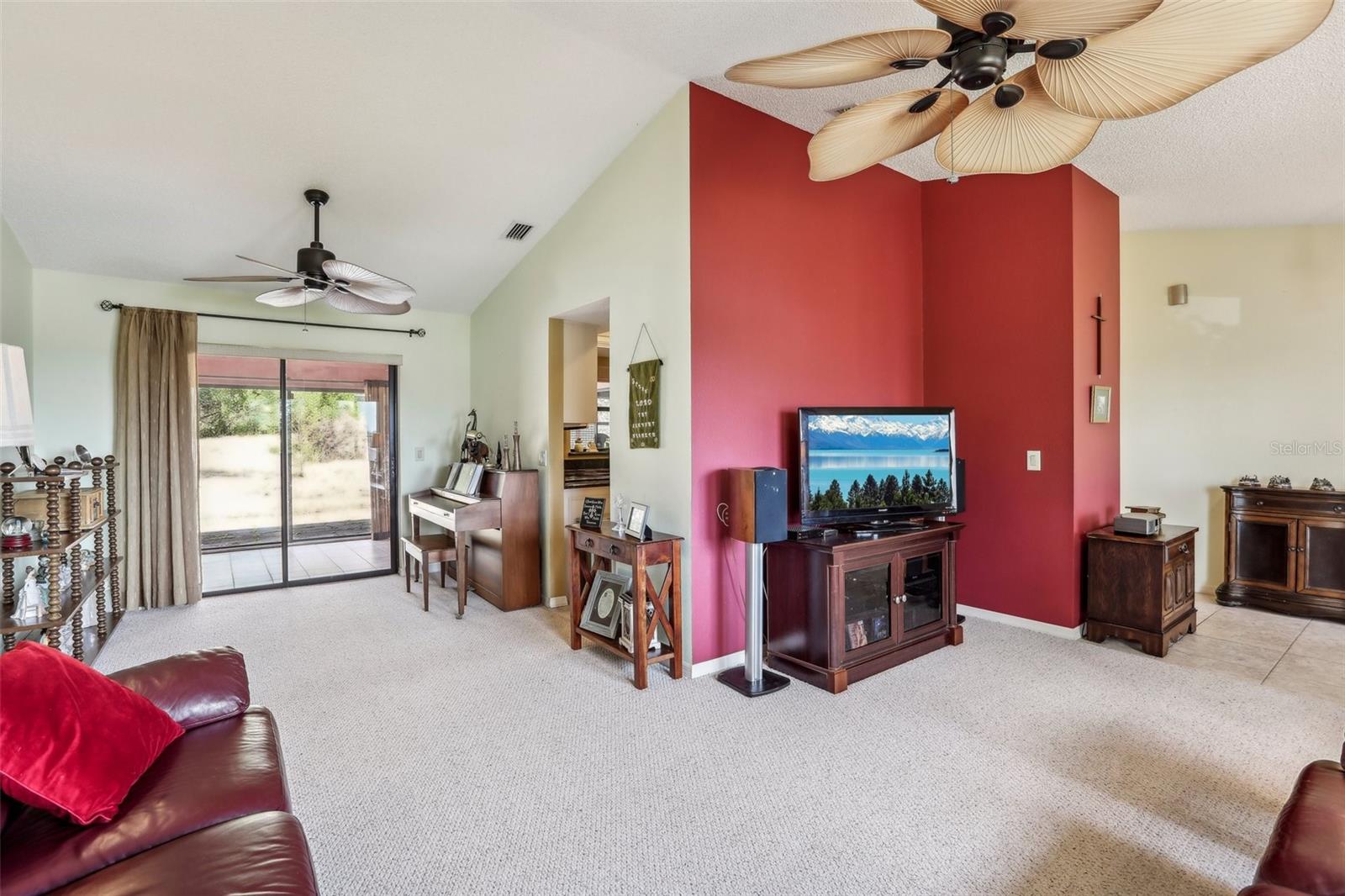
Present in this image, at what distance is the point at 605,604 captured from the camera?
377cm

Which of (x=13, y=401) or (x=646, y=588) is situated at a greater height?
(x=13, y=401)

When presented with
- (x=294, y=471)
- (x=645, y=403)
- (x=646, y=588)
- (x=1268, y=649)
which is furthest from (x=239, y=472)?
(x=1268, y=649)

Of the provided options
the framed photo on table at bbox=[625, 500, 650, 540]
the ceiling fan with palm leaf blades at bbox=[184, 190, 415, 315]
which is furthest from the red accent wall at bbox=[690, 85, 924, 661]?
the ceiling fan with palm leaf blades at bbox=[184, 190, 415, 315]

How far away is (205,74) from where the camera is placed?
291cm

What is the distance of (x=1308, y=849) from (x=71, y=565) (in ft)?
17.2

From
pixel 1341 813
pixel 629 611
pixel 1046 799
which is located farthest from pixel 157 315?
pixel 1341 813

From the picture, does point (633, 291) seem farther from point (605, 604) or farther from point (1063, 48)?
point (1063, 48)

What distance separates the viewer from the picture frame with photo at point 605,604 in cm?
368

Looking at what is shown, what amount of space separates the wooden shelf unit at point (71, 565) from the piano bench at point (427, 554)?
1.86 metres

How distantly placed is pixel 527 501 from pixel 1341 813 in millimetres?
4344

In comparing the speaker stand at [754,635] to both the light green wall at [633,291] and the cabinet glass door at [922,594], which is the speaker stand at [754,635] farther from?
the cabinet glass door at [922,594]

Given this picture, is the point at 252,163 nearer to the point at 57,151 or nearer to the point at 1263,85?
the point at 57,151

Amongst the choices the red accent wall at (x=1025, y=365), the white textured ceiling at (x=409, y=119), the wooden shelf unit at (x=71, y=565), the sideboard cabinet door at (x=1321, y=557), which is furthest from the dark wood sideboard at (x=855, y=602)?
the wooden shelf unit at (x=71, y=565)

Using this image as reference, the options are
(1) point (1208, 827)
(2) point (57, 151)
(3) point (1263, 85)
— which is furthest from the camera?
(2) point (57, 151)
